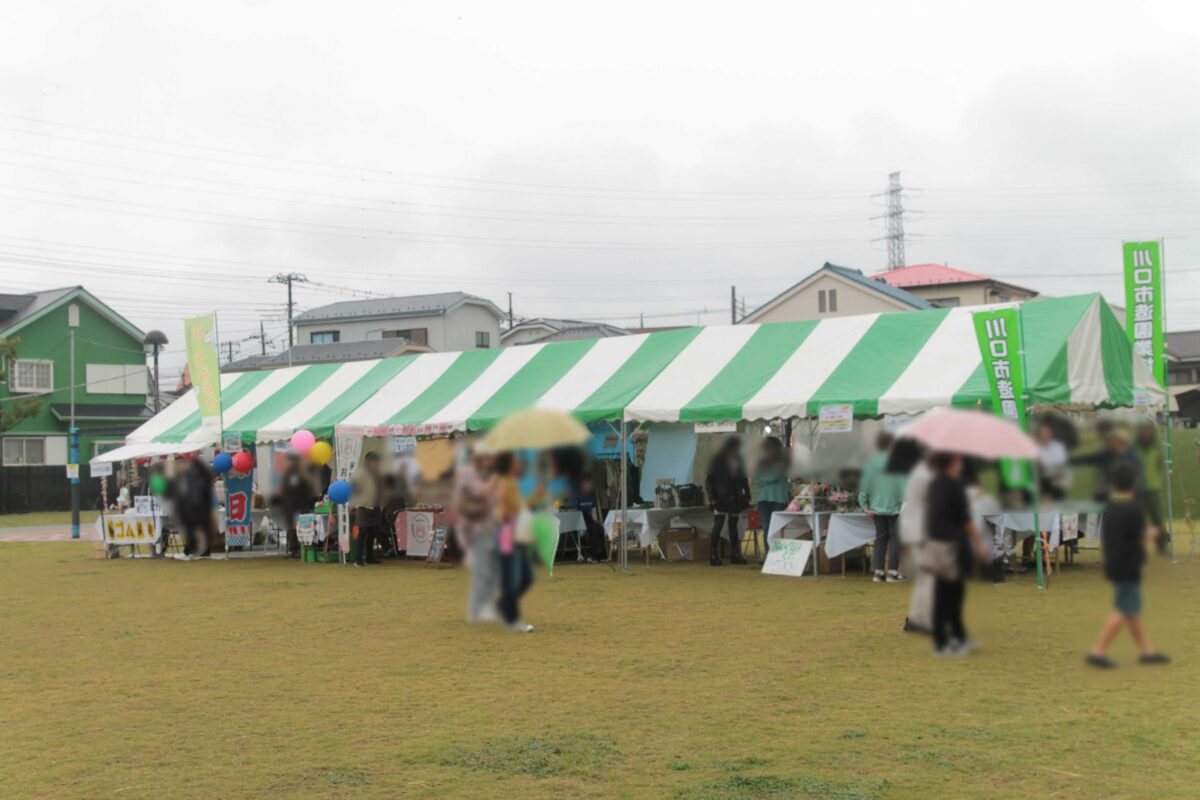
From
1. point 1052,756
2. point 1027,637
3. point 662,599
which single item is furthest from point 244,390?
point 662,599

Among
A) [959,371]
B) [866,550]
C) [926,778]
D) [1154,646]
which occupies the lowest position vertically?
[926,778]

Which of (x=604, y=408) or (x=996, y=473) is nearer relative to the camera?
(x=996, y=473)

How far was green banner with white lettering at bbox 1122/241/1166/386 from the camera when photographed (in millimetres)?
4490

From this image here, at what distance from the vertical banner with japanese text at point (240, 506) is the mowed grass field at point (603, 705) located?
5.30 m

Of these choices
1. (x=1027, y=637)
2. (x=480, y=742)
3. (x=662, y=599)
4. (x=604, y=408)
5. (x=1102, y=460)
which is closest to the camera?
(x=1102, y=460)

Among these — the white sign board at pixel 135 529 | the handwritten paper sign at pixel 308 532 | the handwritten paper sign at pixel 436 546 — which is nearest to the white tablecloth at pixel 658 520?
the white sign board at pixel 135 529

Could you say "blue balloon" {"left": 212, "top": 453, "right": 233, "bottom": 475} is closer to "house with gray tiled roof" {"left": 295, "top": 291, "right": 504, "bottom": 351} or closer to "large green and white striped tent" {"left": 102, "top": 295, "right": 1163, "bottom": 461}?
"large green and white striped tent" {"left": 102, "top": 295, "right": 1163, "bottom": 461}

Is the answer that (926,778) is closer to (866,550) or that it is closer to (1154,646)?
(866,550)

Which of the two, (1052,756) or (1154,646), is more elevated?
(1154,646)

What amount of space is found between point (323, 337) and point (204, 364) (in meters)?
1.68

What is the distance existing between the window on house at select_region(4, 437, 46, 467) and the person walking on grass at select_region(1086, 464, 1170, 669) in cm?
4201

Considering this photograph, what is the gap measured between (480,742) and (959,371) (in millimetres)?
10113

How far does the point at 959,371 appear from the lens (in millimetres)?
7504

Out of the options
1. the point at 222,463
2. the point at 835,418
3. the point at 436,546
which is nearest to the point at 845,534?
the point at 436,546
